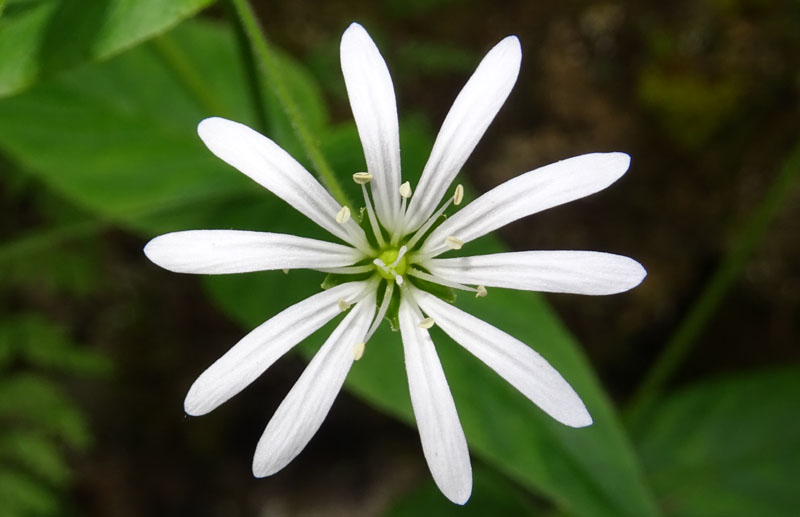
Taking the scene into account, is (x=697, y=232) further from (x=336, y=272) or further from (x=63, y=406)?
(x=63, y=406)

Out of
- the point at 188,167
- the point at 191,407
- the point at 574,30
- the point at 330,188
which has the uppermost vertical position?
the point at 574,30

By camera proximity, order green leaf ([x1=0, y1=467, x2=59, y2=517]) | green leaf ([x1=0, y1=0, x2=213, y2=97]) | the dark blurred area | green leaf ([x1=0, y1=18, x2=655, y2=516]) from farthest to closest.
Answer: the dark blurred area
green leaf ([x1=0, y1=467, x2=59, y2=517])
green leaf ([x1=0, y1=18, x2=655, y2=516])
green leaf ([x1=0, y1=0, x2=213, y2=97])

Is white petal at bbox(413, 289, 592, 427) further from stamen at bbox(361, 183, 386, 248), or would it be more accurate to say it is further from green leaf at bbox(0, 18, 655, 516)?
green leaf at bbox(0, 18, 655, 516)

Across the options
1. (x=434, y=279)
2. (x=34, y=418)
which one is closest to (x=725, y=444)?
(x=434, y=279)

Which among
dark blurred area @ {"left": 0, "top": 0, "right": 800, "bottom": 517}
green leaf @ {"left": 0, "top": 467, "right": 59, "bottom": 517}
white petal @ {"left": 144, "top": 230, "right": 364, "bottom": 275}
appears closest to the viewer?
white petal @ {"left": 144, "top": 230, "right": 364, "bottom": 275}

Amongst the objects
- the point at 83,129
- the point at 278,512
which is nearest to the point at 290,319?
the point at 83,129

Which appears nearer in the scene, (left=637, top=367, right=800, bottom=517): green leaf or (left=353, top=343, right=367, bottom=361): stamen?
(left=353, top=343, right=367, bottom=361): stamen

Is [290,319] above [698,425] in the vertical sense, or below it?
below

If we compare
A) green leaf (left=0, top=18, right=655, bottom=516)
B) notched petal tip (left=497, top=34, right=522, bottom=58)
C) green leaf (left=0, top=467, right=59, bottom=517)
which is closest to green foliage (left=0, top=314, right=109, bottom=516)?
green leaf (left=0, top=467, right=59, bottom=517)
